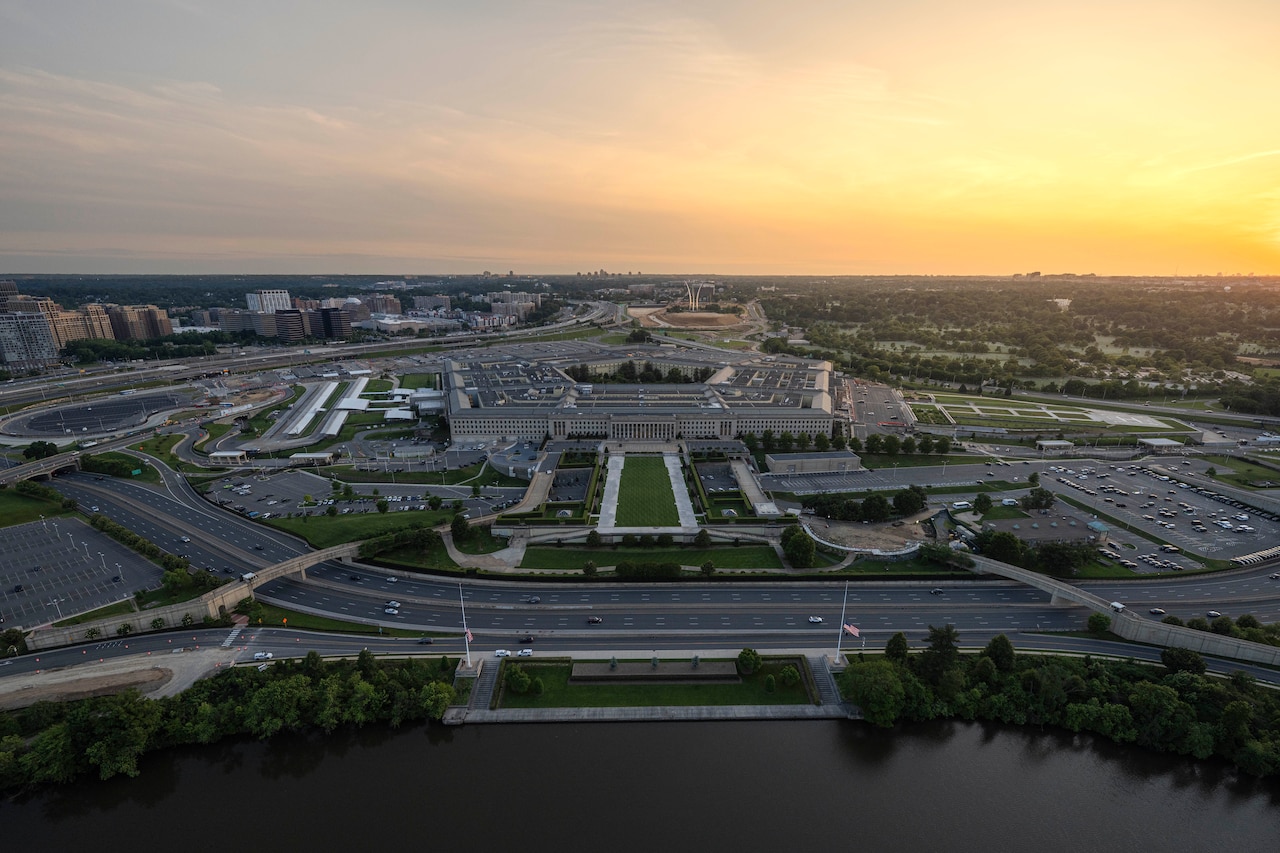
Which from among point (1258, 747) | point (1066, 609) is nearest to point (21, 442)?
point (1066, 609)

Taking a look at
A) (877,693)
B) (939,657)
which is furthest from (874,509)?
(877,693)

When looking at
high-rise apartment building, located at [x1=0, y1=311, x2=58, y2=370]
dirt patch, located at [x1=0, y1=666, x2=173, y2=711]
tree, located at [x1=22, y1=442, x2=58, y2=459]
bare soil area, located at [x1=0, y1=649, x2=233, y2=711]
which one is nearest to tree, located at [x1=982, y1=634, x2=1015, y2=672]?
bare soil area, located at [x1=0, y1=649, x2=233, y2=711]

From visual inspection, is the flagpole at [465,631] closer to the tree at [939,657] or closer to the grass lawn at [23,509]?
the tree at [939,657]

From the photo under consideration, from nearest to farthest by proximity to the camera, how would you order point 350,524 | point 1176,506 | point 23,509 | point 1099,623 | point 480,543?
point 1099,623
point 480,543
point 350,524
point 23,509
point 1176,506

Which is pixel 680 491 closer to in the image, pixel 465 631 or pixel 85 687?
pixel 465 631

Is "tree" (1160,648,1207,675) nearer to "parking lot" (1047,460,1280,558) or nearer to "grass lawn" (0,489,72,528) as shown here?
"parking lot" (1047,460,1280,558)

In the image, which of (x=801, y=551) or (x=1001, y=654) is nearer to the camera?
(x=1001, y=654)

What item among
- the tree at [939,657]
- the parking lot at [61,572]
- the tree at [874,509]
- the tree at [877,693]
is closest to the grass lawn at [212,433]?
the parking lot at [61,572]
